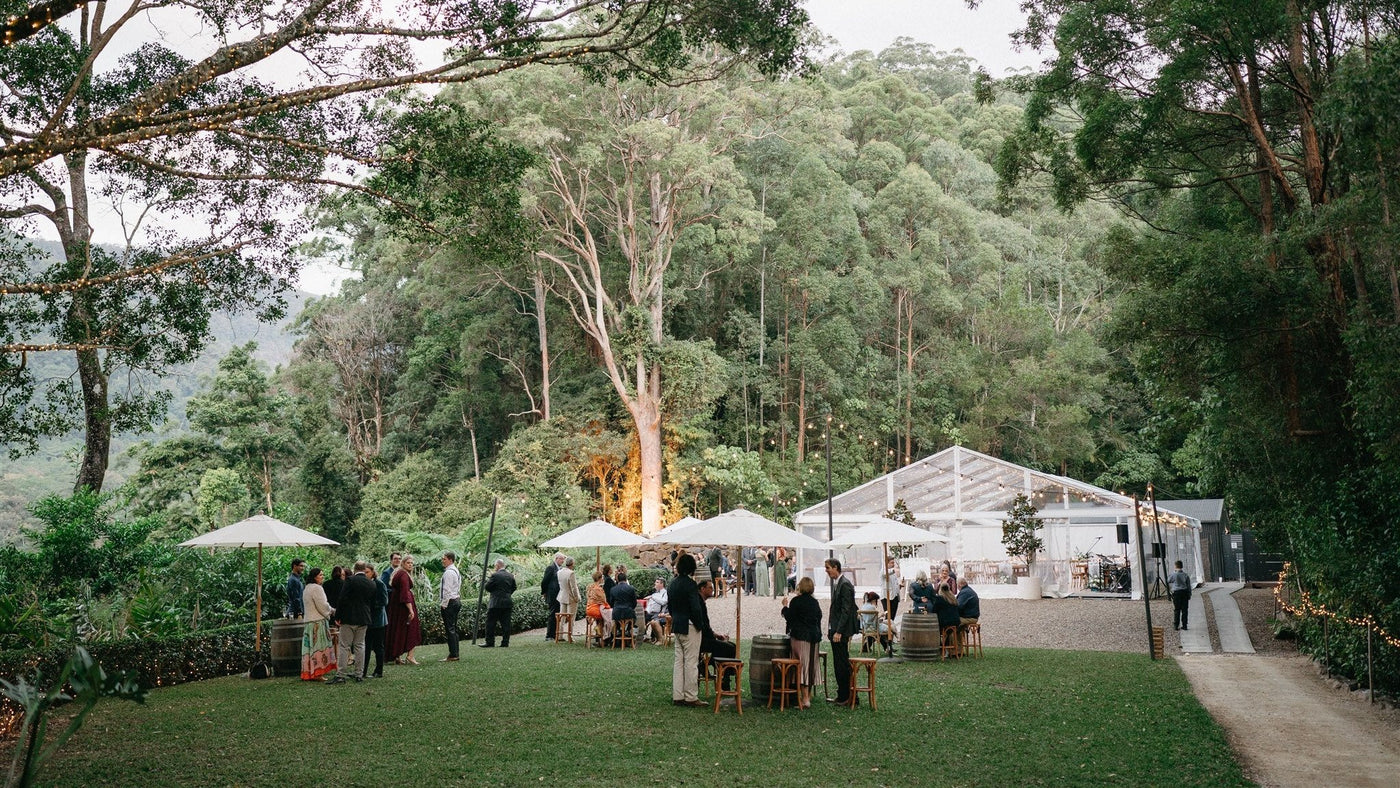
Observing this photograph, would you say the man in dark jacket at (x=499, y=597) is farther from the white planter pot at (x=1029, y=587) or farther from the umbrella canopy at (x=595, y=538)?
the white planter pot at (x=1029, y=587)

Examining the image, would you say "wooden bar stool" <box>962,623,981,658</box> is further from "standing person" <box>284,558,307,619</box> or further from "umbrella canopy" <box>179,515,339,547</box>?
"standing person" <box>284,558,307,619</box>

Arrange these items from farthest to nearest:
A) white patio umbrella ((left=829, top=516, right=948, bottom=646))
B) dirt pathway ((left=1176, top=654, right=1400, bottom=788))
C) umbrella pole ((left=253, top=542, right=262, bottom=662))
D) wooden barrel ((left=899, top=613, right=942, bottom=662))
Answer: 1. white patio umbrella ((left=829, top=516, right=948, bottom=646))
2. wooden barrel ((left=899, top=613, right=942, bottom=662))
3. umbrella pole ((left=253, top=542, right=262, bottom=662))
4. dirt pathway ((left=1176, top=654, right=1400, bottom=788))

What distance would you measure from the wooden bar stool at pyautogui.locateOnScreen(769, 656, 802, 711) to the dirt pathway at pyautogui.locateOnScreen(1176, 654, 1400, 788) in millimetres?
3659

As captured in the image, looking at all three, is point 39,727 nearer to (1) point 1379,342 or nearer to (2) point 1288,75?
(1) point 1379,342

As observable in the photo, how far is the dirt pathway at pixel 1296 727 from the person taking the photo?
7078mm

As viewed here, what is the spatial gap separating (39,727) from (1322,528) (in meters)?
12.6

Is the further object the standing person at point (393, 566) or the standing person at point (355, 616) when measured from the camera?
the standing person at point (393, 566)

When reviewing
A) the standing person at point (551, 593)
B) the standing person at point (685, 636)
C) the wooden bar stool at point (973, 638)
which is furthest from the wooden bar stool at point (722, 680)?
the standing person at point (551, 593)

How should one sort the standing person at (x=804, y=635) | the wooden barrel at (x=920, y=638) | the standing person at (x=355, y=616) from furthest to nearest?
the wooden barrel at (x=920, y=638) < the standing person at (x=355, y=616) < the standing person at (x=804, y=635)

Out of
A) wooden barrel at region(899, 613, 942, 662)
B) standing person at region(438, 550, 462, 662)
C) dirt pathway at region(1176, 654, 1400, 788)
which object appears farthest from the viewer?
wooden barrel at region(899, 613, 942, 662)

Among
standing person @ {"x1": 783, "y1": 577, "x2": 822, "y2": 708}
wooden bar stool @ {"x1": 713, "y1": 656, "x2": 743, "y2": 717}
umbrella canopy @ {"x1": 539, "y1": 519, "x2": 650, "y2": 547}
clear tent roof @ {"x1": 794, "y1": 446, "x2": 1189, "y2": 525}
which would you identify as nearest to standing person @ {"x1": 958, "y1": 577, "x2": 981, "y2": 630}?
standing person @ {"x1": 783, "y1": 577, "x2": 822, "y2": 708}

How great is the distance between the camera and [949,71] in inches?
2665

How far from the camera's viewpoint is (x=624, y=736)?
7.75m

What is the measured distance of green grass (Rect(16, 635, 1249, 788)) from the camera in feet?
21.6
